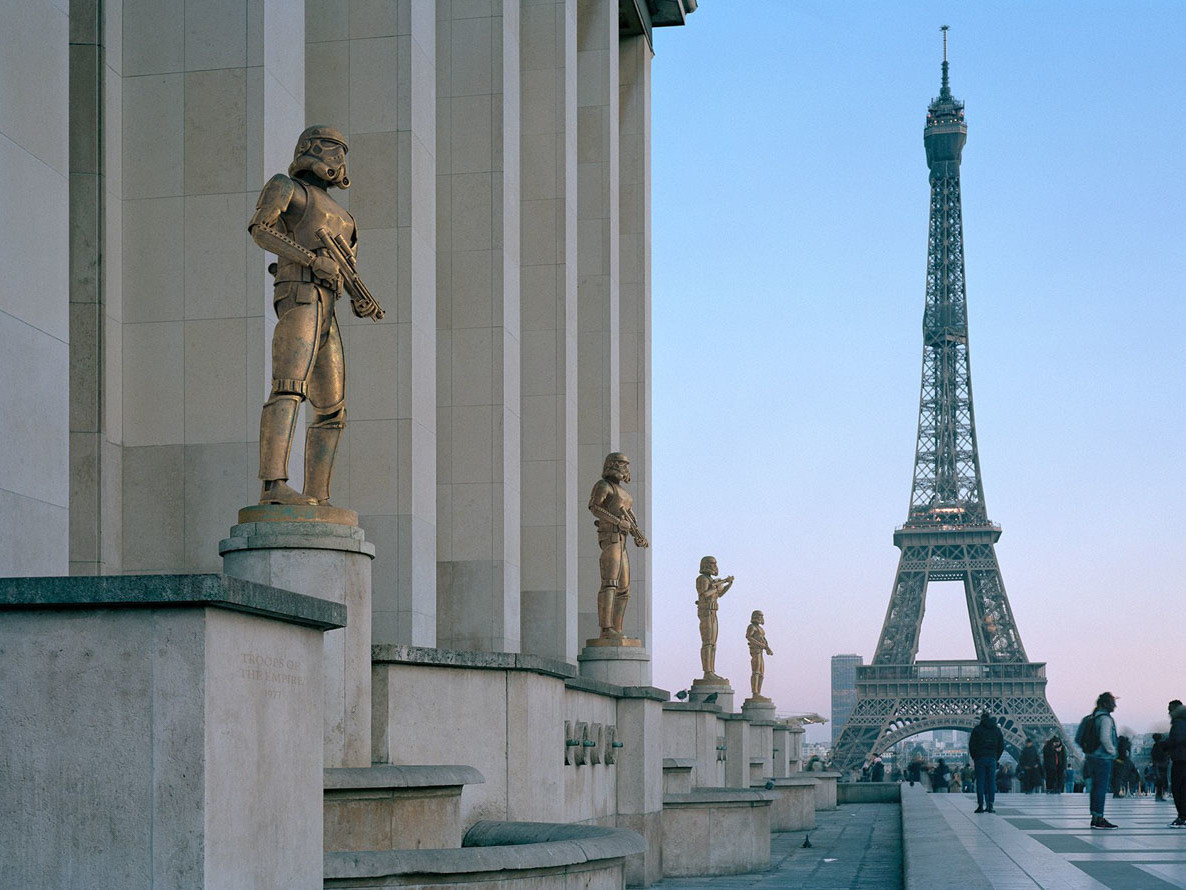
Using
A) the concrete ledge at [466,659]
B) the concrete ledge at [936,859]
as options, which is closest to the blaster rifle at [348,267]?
the concrete ledge at [466,659]

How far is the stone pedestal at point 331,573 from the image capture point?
419 inches

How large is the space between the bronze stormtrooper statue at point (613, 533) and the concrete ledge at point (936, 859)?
187 inches

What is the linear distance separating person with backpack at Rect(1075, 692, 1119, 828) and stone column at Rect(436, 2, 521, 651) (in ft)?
26.6

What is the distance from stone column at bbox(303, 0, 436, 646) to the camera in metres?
20.6

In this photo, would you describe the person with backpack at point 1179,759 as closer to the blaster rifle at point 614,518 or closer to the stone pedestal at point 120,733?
the blaster rifle at point 614,518

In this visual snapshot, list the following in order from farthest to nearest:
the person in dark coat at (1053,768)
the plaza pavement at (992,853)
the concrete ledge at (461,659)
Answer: the person in dark coat at (1053,768) → the plaza pavement at (992,853) → the concrete ledge at (461,659)

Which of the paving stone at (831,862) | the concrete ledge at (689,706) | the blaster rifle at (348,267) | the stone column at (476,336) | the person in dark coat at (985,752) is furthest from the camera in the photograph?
the concrete ledge at (689,706)

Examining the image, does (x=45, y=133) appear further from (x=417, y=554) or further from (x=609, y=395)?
(x=609, y=395)

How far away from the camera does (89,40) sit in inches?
672

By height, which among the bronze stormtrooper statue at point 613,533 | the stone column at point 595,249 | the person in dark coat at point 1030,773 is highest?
the stone column at point 595,249

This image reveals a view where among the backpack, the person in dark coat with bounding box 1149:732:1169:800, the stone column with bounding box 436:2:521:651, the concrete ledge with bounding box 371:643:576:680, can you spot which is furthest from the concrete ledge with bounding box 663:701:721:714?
the concrete ledge with bounding box 371:643:576:680

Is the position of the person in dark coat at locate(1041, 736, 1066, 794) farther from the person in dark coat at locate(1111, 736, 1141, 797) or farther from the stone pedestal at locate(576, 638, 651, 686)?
the stone pedestal at locate(576, 638, 651, 686)

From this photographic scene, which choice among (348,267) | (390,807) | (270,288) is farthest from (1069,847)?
(348,267)

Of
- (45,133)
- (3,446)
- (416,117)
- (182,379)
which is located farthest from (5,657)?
(416,117)
